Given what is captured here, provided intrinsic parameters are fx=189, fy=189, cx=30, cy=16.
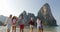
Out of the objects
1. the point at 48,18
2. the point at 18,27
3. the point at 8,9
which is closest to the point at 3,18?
the point at 8,9

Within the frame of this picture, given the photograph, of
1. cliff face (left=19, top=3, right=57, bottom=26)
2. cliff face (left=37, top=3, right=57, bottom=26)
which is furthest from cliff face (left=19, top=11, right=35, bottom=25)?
cliff face (left=37, top=3, right=57, bottom=26)

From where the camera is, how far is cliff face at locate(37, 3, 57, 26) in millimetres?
6500

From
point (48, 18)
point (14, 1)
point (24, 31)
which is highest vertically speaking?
point (14, 1)

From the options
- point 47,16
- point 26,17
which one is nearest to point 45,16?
point 47,16

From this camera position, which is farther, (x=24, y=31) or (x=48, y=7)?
(x=48, y=7)

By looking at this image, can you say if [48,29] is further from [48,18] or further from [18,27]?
[18,27]

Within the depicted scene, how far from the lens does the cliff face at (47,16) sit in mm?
6500

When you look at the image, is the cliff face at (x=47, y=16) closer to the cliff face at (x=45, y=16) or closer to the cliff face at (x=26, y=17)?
the cliff face at (x=45, y=16)

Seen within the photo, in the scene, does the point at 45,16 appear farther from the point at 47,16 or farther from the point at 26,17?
the point at 26,17

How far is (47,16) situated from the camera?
659 cm

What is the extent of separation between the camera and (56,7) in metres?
6.50

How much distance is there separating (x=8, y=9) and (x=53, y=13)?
1.57 meters

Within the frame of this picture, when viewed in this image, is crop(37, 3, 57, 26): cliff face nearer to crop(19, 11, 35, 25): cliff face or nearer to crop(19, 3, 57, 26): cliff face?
crop(19, 3, 57, 26): cliff face

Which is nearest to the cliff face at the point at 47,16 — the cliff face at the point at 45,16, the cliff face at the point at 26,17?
the cliff face at the point at 45,16
